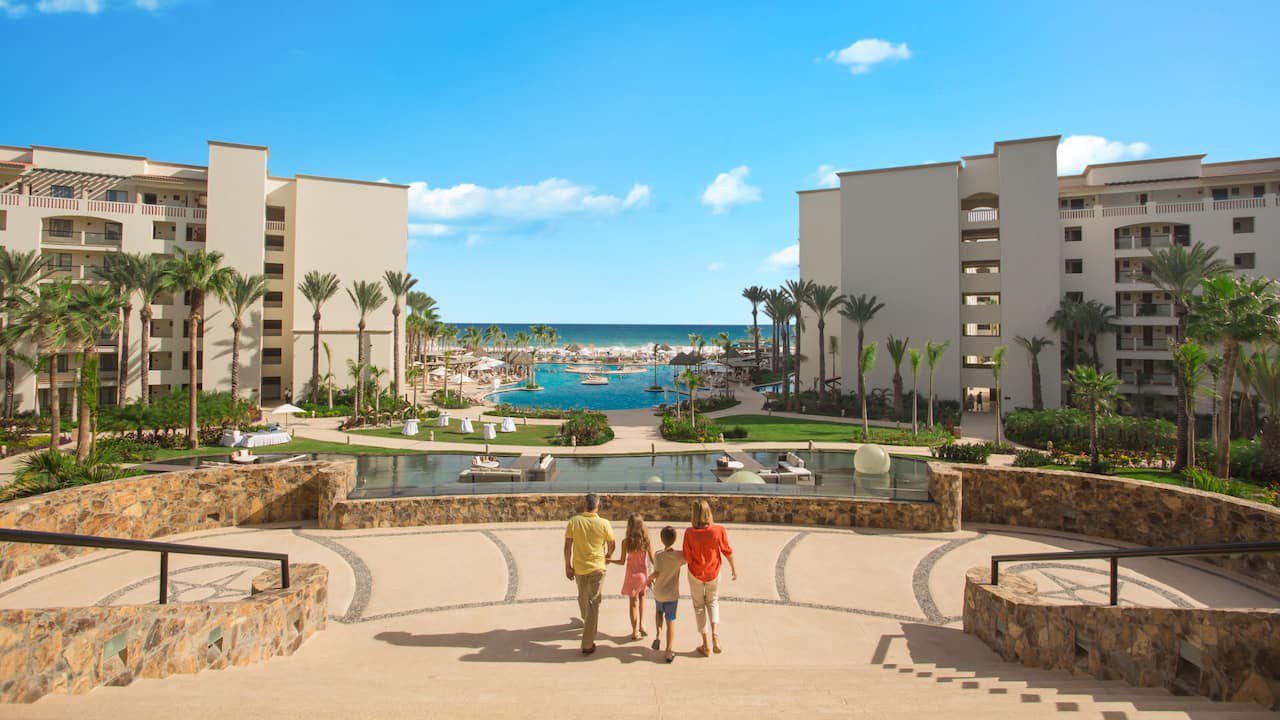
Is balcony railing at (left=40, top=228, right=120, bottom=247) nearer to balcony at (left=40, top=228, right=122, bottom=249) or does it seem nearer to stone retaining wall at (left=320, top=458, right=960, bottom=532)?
balcony at (left=40, top=228, right=122, bottom=249)

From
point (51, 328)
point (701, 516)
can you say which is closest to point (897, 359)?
point (701, 516)

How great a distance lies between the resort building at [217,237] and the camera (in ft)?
121

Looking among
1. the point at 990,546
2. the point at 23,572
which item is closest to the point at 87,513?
the point at 23,572

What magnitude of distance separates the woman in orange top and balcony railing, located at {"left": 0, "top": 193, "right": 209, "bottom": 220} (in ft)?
147

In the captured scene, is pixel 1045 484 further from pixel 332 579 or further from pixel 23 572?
pixel 23 572

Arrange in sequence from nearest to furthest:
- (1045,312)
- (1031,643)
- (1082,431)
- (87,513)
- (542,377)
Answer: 1. (1031,643)
2. (87,513)
3. (1082,431)
4. (1045,312)
5. (542,377)

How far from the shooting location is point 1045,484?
1208 centimetres

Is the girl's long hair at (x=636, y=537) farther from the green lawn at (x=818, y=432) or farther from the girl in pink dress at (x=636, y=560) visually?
the green lawn at (x=818, y=432)

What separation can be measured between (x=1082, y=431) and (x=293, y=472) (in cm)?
3037

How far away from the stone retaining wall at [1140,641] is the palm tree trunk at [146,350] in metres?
43.4

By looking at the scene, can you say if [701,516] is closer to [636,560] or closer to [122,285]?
[636,560]

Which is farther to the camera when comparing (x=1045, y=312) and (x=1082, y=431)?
(x=1045, y=312)

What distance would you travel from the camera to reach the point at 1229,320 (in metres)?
18.2

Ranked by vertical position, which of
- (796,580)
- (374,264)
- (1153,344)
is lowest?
(796,580)
